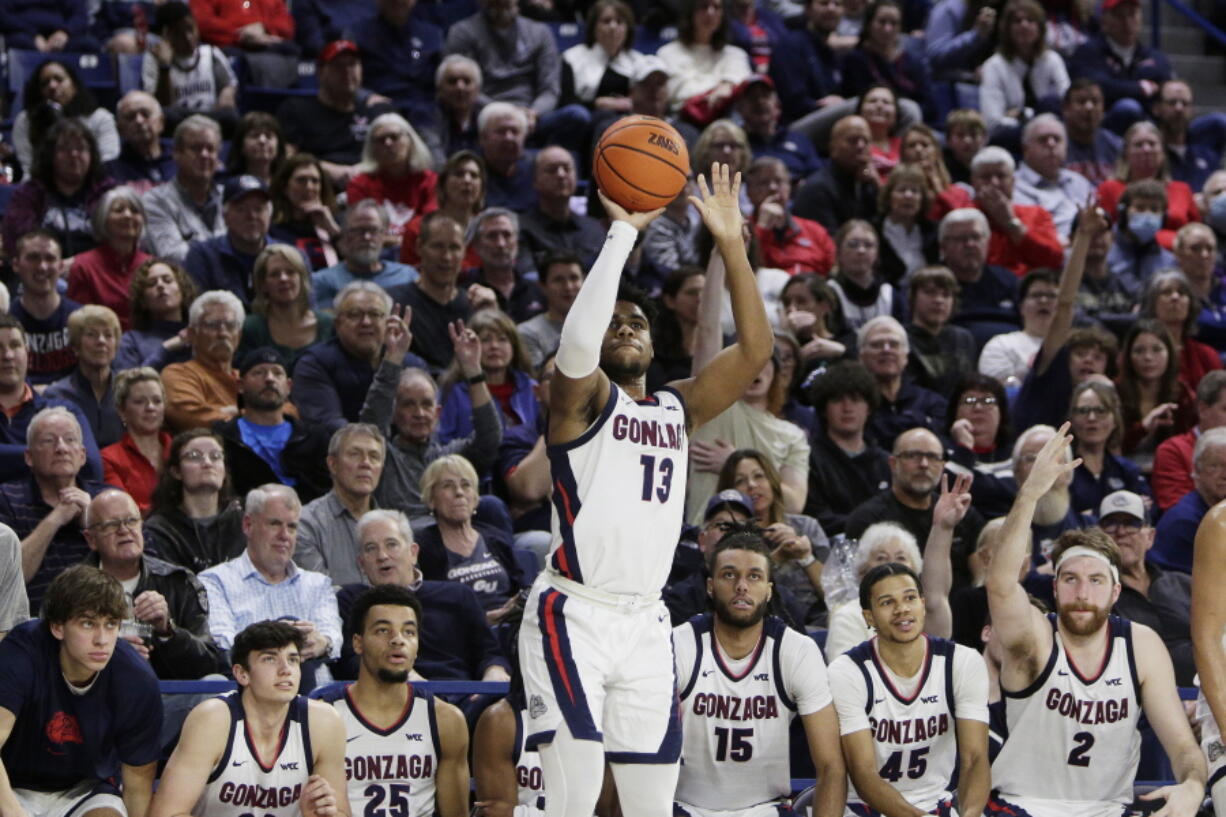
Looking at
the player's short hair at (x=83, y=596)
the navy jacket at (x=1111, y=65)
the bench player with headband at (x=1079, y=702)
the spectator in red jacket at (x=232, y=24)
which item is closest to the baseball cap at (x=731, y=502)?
the bench player with headband at (x=1079, y=702)

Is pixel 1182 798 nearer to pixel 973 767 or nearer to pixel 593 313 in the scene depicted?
pixel 973 767

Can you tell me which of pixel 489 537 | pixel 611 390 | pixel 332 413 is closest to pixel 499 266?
pixel 332 413

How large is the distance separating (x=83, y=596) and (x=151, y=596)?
0.68 metres

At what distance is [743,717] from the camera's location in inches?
294

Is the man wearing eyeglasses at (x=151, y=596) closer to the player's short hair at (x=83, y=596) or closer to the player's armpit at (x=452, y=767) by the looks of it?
the player's short hair at (x=83, y=596)

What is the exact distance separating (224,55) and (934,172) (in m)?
4.87

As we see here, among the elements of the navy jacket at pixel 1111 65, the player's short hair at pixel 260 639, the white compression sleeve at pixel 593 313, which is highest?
the navy jacket at pixel 1111 65

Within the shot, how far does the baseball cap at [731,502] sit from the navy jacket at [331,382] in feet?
6.82

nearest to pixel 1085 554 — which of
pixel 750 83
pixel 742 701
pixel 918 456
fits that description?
pixel 742 701

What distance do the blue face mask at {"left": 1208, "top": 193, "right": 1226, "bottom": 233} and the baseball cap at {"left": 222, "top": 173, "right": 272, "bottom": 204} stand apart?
6.35 metres

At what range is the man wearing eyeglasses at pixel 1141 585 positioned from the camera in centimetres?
872

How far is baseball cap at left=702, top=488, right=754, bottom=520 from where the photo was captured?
27.7 ft

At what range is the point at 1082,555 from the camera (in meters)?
7.43

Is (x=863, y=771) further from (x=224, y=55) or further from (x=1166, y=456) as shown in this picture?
(x=224, y=55)
